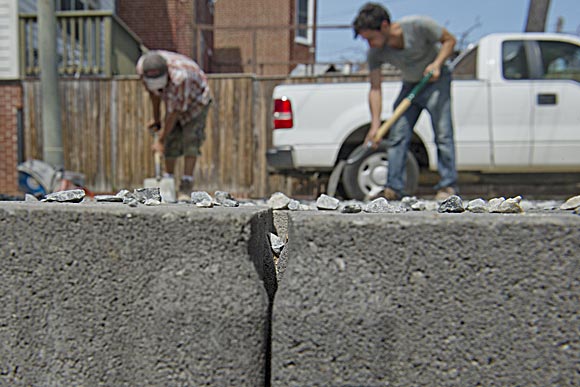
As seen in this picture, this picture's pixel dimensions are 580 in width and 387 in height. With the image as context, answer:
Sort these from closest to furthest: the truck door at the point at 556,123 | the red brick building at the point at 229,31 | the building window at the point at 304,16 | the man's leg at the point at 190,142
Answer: the man's leg at the point at 190,142, the truck door at the point at 556,123, the red brick building at the point at 229,31, the building window at the point at 304,16

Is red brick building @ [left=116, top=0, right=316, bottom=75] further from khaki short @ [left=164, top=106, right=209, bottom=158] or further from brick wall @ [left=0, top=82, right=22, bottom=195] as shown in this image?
khaki short @ [left=164, top=106, right=209, bottom=158]

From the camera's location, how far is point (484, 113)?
18.3ft

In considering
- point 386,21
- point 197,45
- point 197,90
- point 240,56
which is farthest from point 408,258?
point 240,56

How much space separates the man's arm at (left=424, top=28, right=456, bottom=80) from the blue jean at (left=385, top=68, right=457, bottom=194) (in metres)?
0.13

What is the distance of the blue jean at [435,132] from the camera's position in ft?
14.3

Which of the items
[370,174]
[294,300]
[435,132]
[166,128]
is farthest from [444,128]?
[294,300]

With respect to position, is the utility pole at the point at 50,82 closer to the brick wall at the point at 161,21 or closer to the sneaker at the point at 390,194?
the sneaker at the point at 390,194

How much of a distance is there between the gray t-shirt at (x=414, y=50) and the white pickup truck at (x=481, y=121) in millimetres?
1035

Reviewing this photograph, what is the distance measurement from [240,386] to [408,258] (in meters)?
0.53

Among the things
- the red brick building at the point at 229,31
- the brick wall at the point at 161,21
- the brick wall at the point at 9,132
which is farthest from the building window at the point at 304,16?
the brick wall at the point at 9,132

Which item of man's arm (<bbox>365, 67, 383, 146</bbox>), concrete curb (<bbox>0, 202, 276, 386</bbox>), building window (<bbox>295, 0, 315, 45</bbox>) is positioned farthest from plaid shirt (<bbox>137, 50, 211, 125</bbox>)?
building window (<bbox>295, 0, 315, 45</bbox>)

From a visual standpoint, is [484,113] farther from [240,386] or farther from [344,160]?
[240,386]

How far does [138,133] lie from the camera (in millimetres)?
8891

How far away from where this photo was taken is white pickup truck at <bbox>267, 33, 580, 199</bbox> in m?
5.57
